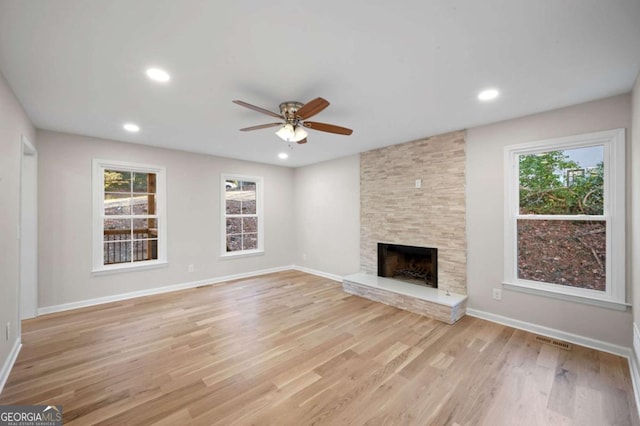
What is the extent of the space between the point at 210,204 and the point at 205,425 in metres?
4.00

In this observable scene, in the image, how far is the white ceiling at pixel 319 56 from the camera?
149 centimetres

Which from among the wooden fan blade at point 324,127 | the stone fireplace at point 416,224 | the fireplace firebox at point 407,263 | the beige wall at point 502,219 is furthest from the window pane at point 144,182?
the beige wall at point 502,219

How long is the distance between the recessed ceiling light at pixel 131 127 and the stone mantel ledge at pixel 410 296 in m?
3.82

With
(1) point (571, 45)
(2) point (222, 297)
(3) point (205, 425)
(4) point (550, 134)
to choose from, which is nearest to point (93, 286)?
(2) point (222, 297)

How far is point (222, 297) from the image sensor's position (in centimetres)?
425

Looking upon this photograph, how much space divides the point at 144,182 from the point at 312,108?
12.3ft

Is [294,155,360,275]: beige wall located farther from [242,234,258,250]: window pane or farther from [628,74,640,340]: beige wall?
[628,74,640,340]: beige wall

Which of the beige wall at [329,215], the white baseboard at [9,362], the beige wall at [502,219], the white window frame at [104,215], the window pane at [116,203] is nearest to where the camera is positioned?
the white baseboard at [9,362]

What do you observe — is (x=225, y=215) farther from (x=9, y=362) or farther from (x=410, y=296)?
(x=410, y=296)

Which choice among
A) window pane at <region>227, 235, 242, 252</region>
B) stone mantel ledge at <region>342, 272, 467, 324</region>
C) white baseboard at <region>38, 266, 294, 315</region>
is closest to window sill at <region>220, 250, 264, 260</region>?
window pane at <region>227, 235, 242, 252</region>

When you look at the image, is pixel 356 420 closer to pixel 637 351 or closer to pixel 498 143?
pixel 637 351

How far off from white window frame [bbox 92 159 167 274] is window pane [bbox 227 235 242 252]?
122 cm

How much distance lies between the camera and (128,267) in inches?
165

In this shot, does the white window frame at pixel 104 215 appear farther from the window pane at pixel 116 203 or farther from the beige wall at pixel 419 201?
the beige wall at pixel 419 201
